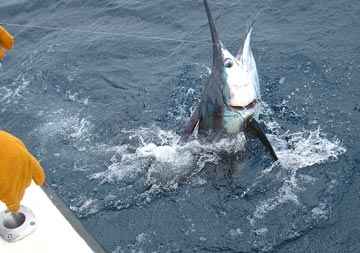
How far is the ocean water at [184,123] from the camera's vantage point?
4.09 meters

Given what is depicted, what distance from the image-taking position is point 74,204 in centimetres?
448

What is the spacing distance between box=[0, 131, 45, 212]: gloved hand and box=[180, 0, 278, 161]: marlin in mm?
2389

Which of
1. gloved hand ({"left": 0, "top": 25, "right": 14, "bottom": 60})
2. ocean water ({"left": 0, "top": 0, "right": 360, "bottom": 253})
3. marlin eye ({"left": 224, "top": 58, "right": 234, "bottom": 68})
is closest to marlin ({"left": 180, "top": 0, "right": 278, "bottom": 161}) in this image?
marlin eye ({"left": 224, "top": 58, "right": 234, "bottom": 68})

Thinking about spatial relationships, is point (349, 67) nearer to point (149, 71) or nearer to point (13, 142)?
point (149, 71)

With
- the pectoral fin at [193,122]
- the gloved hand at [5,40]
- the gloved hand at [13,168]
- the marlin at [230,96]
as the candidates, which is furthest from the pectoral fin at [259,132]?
the gloved hand at [13,168]

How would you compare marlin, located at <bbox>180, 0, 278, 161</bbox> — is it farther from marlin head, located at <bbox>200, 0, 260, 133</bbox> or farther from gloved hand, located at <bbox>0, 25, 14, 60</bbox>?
gloved hand, located at <bbox>0, 25, 14, 60</bbox>

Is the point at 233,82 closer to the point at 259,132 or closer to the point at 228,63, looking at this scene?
the point at 228,63

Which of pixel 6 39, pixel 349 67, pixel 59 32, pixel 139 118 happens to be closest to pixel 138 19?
pixel 59 32

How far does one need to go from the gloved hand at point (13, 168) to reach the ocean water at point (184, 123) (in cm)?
179

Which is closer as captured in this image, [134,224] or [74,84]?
[134,224]

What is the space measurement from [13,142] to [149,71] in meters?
4.49

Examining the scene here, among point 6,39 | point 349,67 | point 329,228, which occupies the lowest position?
point 329,228

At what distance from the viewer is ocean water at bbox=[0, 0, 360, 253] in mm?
4094

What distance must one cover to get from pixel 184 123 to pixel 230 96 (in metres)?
1.19
